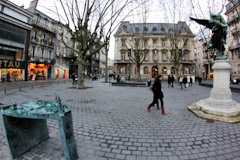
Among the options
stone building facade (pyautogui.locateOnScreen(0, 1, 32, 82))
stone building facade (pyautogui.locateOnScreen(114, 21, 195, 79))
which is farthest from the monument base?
stone building facade (pyautogui.locateOnScreen(114, 21, 195, 79))

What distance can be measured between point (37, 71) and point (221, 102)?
3237cm

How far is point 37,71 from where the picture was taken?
26109 millimetres

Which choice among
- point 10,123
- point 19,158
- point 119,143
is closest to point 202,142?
point 119,143

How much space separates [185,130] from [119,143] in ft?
6.61

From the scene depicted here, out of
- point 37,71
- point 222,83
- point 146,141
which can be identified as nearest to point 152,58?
point 37,71

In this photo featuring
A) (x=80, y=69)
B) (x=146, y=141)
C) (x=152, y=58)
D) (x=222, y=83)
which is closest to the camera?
(x=146, y=141)

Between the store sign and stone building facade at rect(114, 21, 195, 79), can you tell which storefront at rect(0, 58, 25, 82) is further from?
stone building facade at rect(114, 21, 195, 79)

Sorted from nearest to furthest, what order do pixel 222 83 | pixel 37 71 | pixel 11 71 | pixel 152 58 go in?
pixel 222 83 < pixel 11 71 < pixel 37 71 < pixel 152 58

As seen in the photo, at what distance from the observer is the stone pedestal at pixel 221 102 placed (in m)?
3.95

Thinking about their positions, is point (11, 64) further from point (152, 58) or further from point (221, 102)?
point (152, 58)

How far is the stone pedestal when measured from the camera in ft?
13.0

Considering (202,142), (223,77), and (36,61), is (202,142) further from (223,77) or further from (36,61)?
(36,61)

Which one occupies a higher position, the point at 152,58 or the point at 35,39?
the point at 35,39

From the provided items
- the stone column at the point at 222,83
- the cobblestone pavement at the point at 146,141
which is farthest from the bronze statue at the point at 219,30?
the cobblestone pavement at the point at 146,141
